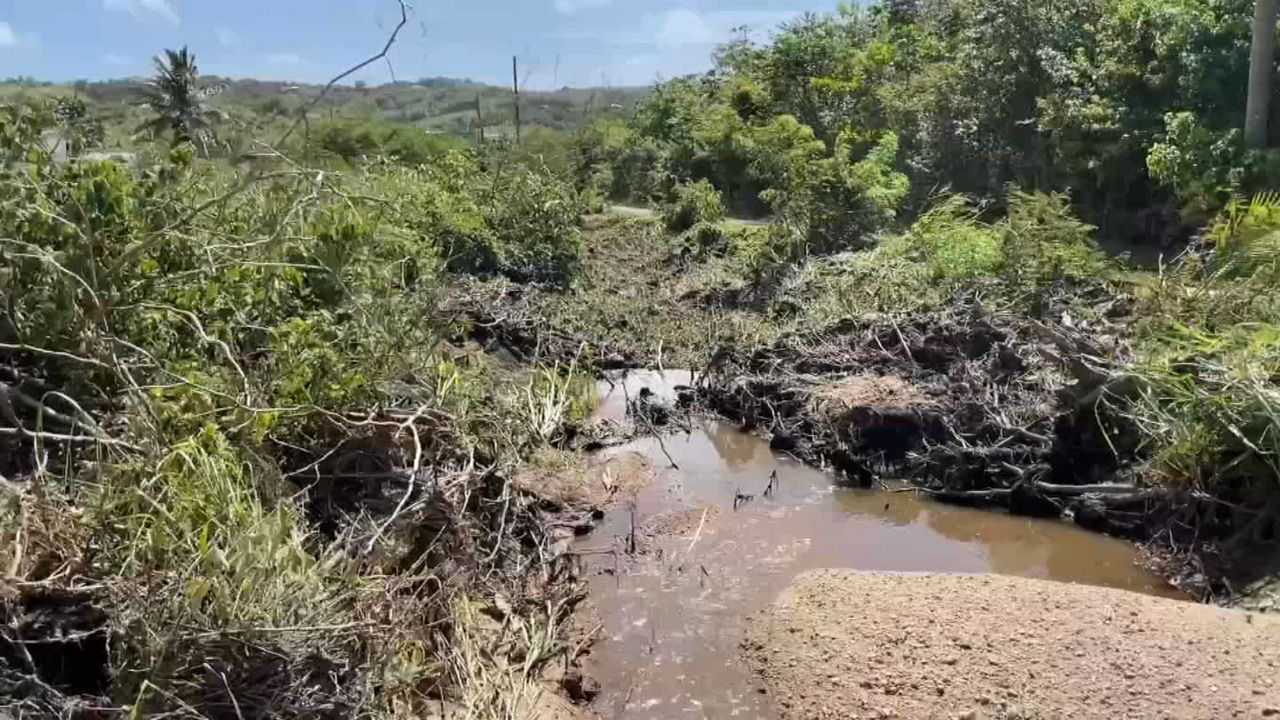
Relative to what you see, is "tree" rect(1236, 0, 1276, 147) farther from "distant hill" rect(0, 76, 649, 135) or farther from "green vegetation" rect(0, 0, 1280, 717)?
"distant hill" rect(0, 76, 649, 135)

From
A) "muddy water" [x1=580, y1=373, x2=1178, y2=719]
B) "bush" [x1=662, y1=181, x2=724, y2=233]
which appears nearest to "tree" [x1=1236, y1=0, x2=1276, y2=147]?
"bush" [x1=662, y1=181, x2=724, y2=233]

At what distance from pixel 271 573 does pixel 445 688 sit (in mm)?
1282

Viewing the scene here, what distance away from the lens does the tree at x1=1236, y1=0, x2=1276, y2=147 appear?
1251 cm

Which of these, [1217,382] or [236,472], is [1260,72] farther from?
[236,472]

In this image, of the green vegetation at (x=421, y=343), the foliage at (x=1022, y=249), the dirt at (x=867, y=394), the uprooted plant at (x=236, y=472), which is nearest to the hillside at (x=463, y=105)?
the green vegetation at (x=421, y=343)

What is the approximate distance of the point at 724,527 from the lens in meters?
7.82

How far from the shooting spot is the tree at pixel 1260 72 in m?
12.5

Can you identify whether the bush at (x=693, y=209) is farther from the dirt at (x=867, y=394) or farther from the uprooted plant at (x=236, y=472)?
the uprooted plant at (x=236, y=472)

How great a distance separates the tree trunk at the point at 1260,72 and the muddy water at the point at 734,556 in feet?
26.5

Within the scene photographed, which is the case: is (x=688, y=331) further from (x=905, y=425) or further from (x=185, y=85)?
(x=185, y=85)

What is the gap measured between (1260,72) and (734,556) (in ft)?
32.7

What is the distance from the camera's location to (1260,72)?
12633 millimetres

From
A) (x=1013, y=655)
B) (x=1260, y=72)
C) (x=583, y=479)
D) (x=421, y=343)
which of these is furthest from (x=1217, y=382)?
(x=1260, y=72)

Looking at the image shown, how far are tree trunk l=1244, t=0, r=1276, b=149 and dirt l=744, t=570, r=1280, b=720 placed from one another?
9.28 m
